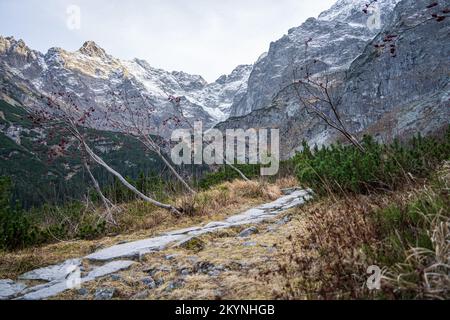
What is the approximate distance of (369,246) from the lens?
2.60 m

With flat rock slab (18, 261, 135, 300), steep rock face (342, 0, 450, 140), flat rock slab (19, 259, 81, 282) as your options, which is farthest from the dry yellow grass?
steep rock face (342, 0, 450, 140)

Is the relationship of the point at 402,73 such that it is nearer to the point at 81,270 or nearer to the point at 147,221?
the point at 147,221

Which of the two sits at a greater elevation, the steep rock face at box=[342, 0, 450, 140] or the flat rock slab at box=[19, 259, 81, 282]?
the steep rock face at box=[342, 0, 450, 140]

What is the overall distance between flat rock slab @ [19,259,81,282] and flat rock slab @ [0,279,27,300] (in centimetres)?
20

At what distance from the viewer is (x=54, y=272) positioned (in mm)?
4227

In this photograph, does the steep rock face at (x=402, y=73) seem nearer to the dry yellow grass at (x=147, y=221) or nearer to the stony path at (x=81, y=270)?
the dry yellow grass at (x=147, y=221)

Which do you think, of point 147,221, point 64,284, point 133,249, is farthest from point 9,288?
point 147,221

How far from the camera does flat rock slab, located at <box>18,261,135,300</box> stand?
329 cm

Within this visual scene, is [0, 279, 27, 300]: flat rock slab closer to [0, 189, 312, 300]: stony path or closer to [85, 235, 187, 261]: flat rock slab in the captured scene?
[0, 189, 312, 300]: stony path

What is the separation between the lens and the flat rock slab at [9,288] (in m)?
3.46

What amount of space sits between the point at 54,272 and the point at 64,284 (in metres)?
0.74
